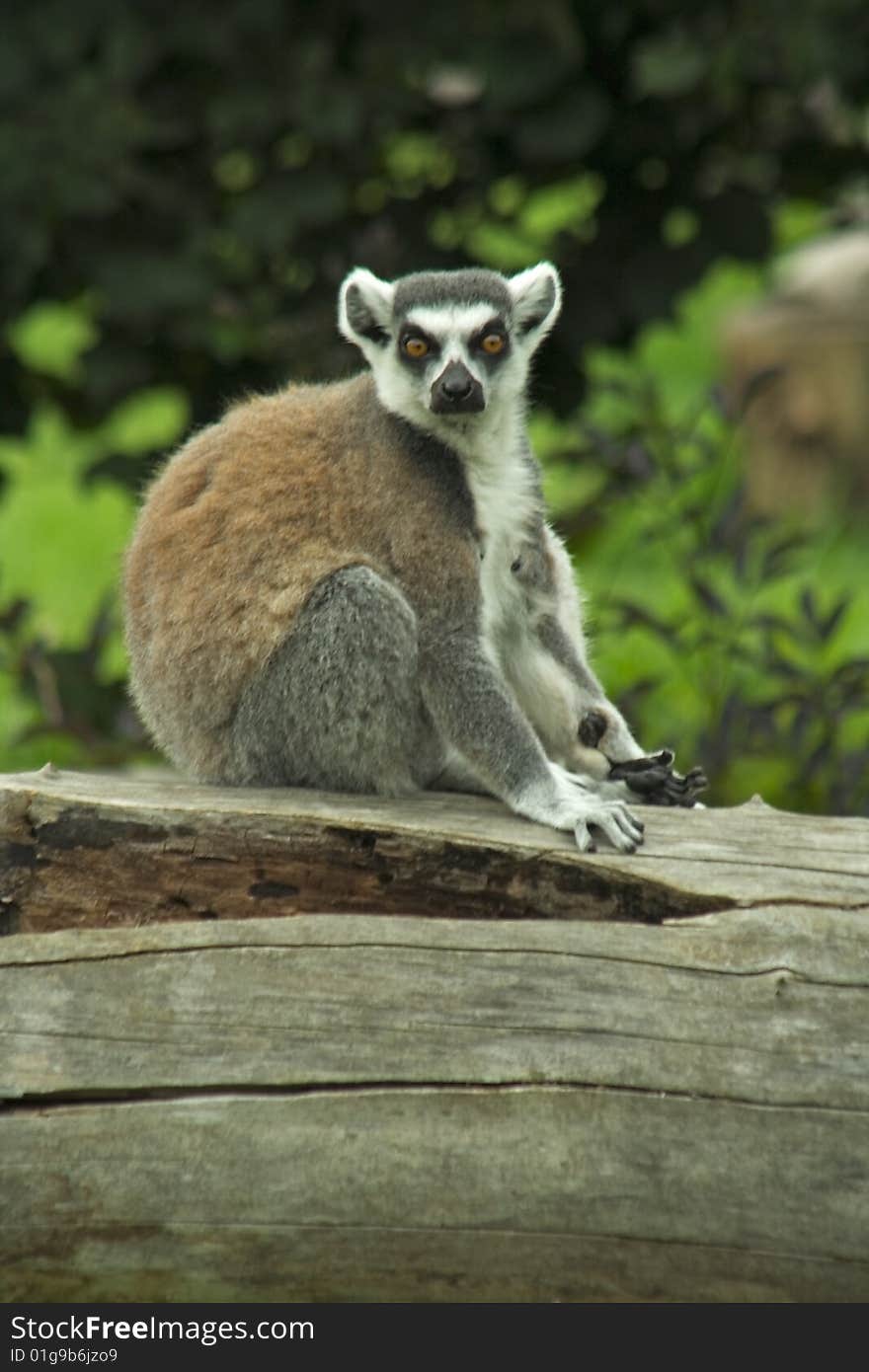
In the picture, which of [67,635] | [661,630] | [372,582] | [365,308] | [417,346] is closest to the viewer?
[372,582]

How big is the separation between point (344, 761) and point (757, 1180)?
1.44m

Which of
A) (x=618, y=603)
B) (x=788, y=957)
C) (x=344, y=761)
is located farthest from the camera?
(x=618, y=603)

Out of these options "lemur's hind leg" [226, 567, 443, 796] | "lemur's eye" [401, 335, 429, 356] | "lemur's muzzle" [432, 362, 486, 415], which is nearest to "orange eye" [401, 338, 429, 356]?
"lemur's eye" [401, 335, 429, 356]

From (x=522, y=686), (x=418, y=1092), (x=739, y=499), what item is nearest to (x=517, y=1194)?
(x=418, y=1092)

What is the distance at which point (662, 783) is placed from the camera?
4180 mm

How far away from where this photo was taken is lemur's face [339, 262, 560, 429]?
13.5 ft

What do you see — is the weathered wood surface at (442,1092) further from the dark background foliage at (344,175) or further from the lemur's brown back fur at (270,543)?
the dark background foliage at (344,175)

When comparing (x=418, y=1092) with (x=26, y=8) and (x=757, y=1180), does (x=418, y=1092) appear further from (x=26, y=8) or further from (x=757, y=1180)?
(x=26, y=8)

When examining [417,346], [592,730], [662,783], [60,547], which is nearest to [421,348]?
[417,346]

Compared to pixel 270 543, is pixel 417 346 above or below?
above

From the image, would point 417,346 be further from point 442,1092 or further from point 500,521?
point 442,1092

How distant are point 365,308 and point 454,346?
1.06 feet

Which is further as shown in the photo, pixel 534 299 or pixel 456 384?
pixel 534 299

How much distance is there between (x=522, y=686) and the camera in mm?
4457
